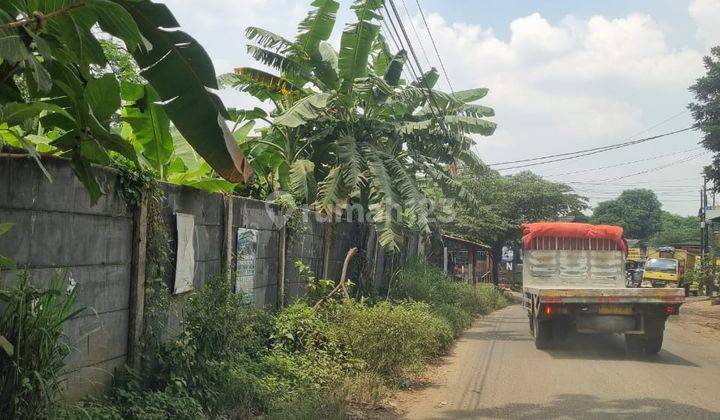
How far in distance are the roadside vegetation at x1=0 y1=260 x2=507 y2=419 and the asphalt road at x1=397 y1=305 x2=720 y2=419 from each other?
653 mm

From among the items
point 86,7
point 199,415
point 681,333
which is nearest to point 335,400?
point 199,415

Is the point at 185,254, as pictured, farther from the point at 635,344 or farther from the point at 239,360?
the point at 635,344

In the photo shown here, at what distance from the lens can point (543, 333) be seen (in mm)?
11695

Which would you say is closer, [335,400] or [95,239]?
[95,239]

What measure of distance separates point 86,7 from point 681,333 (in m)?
16.0

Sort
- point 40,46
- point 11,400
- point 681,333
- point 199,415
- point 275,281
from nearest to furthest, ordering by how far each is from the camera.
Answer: point 40,46 → point 11,400 → point 199,415 → point 275,281 → point 681,333

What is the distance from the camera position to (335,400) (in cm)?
644

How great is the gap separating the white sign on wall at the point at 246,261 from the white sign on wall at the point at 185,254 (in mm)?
1296

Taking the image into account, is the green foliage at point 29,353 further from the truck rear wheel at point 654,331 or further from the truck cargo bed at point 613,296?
the truck rear wheel at point 654,331

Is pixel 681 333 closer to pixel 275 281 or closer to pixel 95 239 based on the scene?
A: pixel 275 281

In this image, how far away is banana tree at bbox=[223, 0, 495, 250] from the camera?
36.9 ft

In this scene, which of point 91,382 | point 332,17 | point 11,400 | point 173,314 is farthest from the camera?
point 332,17

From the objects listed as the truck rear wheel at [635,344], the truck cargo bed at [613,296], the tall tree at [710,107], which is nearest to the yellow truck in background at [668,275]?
the tall tree at [710,107]

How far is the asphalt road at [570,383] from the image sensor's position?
695 centimetres
